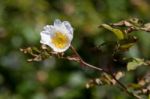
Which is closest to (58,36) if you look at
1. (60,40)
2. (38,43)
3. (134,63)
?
(60,40)

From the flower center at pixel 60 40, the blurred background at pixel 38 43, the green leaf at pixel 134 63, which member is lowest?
the blurred background at pixel 38 43

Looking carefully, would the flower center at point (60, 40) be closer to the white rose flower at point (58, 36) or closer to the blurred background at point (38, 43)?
the white rose flower at point (58, 36)

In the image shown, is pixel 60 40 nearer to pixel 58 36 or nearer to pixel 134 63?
pixel 58 36

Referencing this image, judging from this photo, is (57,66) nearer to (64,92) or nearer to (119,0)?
(64,92)

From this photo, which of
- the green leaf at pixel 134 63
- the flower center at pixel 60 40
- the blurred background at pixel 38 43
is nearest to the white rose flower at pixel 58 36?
the flower center at pixel 60 40

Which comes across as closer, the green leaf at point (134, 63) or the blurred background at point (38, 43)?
the green leaf at point (134, 63)

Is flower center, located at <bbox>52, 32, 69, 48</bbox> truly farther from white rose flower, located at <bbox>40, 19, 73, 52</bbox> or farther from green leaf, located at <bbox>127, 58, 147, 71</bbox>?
green leaf, located at <bbox>127, 58, 147, 71</bbox>

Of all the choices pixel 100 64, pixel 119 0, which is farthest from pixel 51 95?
pixel 119 0

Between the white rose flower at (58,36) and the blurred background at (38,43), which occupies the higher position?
the white rose flower at (58,36)
